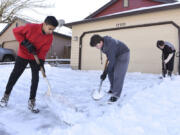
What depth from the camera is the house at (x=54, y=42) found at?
538 inches

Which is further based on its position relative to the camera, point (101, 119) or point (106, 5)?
point (106, 5)

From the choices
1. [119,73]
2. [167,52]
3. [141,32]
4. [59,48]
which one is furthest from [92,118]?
[59,48]

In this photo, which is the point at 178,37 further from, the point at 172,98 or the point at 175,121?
the point at 175,121

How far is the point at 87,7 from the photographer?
30.4 metres

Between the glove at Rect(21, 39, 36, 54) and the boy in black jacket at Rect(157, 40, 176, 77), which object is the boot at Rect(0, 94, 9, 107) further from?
the boy in black jacket at Rect(157, 40, 176, 77)

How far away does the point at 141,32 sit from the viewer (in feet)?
24.3

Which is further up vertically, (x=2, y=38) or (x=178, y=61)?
(x=2, y=38)

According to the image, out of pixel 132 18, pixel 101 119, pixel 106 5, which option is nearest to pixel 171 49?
pixel 132 18

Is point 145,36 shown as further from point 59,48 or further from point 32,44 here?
point 59,48

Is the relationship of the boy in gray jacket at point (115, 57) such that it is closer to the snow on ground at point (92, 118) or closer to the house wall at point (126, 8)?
the snow on ground at point (92, 118)

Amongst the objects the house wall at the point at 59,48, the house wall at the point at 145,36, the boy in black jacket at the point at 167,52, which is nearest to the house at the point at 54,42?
the house wall at the point at 59,48

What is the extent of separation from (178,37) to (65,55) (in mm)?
9462

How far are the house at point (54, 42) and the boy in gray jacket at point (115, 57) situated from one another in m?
10.7

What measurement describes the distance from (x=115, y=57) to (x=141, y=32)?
522 centimetres
